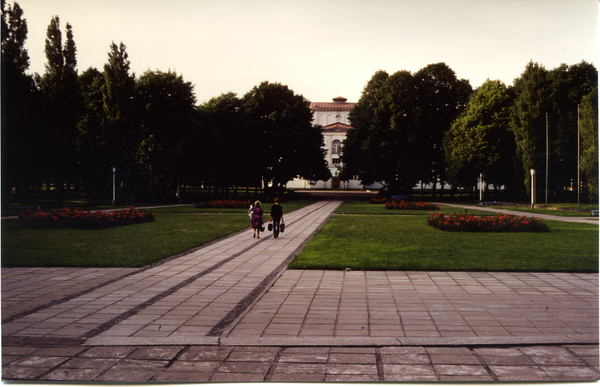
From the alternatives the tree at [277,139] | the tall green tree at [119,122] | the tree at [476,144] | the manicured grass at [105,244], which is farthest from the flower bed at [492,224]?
the tall green tree at [119,122]

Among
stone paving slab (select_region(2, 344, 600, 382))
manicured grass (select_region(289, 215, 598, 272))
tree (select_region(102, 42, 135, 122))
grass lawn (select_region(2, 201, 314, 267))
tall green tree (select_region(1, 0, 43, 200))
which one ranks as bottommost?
manicured grass (select_region(289, 215, 598, 272))

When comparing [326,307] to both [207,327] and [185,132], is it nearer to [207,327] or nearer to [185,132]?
[207,327]

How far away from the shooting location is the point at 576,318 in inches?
183

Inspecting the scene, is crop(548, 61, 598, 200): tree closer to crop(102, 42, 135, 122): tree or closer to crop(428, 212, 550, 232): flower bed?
crop(428, 212, 550, 232): flower bed

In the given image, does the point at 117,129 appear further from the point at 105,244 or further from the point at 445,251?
the point at 445,251

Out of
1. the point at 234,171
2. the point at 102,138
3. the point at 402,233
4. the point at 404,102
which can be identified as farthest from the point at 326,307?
the point at 404,102

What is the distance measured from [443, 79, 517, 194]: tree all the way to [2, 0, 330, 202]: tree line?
1108 cm

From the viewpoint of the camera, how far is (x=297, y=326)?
4.43 metres

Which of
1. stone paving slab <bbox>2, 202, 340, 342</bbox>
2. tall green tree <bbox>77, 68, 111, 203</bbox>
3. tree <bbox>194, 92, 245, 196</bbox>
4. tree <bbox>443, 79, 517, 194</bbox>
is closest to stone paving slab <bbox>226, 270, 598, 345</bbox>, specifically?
stone paving slab <bbox>2, 202, 340, 342</bbox>

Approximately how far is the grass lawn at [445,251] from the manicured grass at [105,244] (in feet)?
10.9

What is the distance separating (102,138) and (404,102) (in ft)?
76.7

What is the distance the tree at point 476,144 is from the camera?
973 inches

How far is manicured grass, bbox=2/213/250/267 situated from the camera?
7.18 meters

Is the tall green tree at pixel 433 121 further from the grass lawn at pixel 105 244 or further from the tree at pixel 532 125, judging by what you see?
the tree at pixel 532 125
